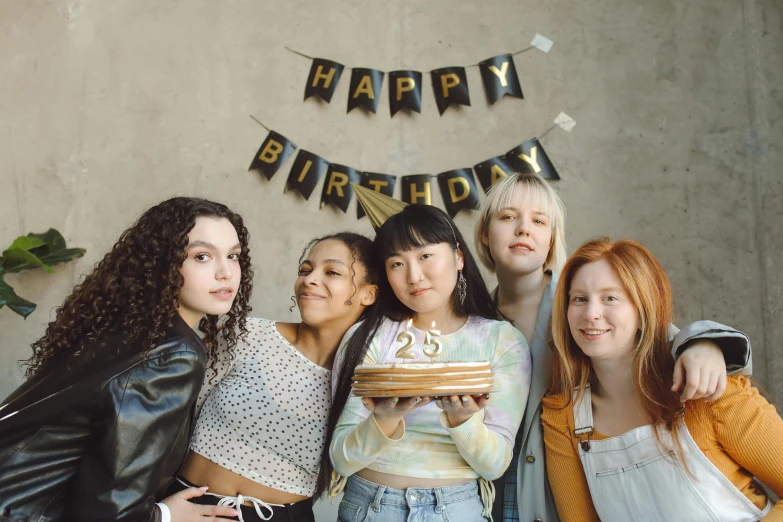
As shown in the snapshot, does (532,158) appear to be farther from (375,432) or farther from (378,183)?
(375,432)

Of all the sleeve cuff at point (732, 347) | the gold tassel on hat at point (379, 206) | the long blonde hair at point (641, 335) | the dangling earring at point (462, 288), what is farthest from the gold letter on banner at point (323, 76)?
the sleeve cuff at point (732, 347)

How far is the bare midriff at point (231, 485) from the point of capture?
200 cm

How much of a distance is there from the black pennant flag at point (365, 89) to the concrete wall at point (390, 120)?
0.06 metres

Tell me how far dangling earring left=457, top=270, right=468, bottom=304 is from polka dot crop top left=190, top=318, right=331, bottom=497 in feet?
1.47

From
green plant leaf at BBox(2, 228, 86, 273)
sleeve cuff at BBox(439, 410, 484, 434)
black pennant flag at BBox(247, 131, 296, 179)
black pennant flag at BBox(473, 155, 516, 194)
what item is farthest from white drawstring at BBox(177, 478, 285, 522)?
black pennant flag at BBox(473, 155, 516, 194)

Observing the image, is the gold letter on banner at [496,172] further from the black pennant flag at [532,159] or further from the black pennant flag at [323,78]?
the black pennant flag at [323,78]

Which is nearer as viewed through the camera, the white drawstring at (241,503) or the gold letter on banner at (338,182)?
the white drawstring at (241,503)

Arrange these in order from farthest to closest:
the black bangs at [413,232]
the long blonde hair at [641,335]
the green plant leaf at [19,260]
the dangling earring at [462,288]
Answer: the green plant leaf at [19,260] → the dangling earring at [462,288] → the black bangs at [413,232] → the long blonde hair at [641,335]

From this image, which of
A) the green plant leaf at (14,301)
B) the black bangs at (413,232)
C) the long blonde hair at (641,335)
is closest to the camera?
the long blonde hair at (641,335)

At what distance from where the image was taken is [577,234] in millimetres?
4145

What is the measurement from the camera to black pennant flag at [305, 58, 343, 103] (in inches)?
167

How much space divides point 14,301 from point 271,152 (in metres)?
1.53

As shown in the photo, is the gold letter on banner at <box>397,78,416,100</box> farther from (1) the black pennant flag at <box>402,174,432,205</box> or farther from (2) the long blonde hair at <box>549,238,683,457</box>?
(2) the long blonde hair at <box>549,238,683,457</box>

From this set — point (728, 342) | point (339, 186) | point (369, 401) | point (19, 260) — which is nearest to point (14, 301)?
point (19, 260)
